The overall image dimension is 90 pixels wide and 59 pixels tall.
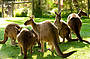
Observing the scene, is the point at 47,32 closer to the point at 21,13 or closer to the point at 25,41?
the point at 25,41

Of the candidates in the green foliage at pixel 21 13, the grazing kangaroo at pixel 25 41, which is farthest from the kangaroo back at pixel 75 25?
the green foliage at pixel 21 13

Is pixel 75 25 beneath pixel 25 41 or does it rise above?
above

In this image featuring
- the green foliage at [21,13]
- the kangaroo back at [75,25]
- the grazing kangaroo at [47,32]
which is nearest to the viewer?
the grazing kangaroo at [47,32]

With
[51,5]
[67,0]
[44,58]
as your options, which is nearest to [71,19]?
[44,58]

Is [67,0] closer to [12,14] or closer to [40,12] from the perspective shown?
[40,12]

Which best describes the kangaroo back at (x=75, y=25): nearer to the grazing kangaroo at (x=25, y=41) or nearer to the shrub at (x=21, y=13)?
the grazing kangaroo at (x=25, y=41)

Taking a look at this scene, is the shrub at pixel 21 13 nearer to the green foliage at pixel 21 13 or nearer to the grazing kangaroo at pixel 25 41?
the green foliage at pixel 21 13

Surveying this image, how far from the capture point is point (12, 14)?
14.8 m

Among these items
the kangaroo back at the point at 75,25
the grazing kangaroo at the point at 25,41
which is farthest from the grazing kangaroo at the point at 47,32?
the kangaroo back at the point at 75,25

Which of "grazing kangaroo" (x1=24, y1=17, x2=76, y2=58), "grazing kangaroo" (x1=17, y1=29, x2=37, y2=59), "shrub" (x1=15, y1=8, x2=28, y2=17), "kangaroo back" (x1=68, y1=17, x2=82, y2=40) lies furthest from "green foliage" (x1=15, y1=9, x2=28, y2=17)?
"grazing kangaroo" (x1=17, y1=29, x2=37, y2=59)

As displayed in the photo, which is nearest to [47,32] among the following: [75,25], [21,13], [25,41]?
[25,41]

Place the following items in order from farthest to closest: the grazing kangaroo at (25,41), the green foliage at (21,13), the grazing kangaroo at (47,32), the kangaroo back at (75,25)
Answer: the green foliage at (21,13) → the kangaroo back at (75,25) → the grazing kangaroo at (47,32) → the grazing kangaroo at (25,41)

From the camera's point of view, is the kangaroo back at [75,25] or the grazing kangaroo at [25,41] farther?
the kangaroo back at [75,25]

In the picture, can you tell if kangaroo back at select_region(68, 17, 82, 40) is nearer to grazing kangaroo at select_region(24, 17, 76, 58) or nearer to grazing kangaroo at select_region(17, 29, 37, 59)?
grazing kangaroo at select_region(24, 17, 76, 58)
